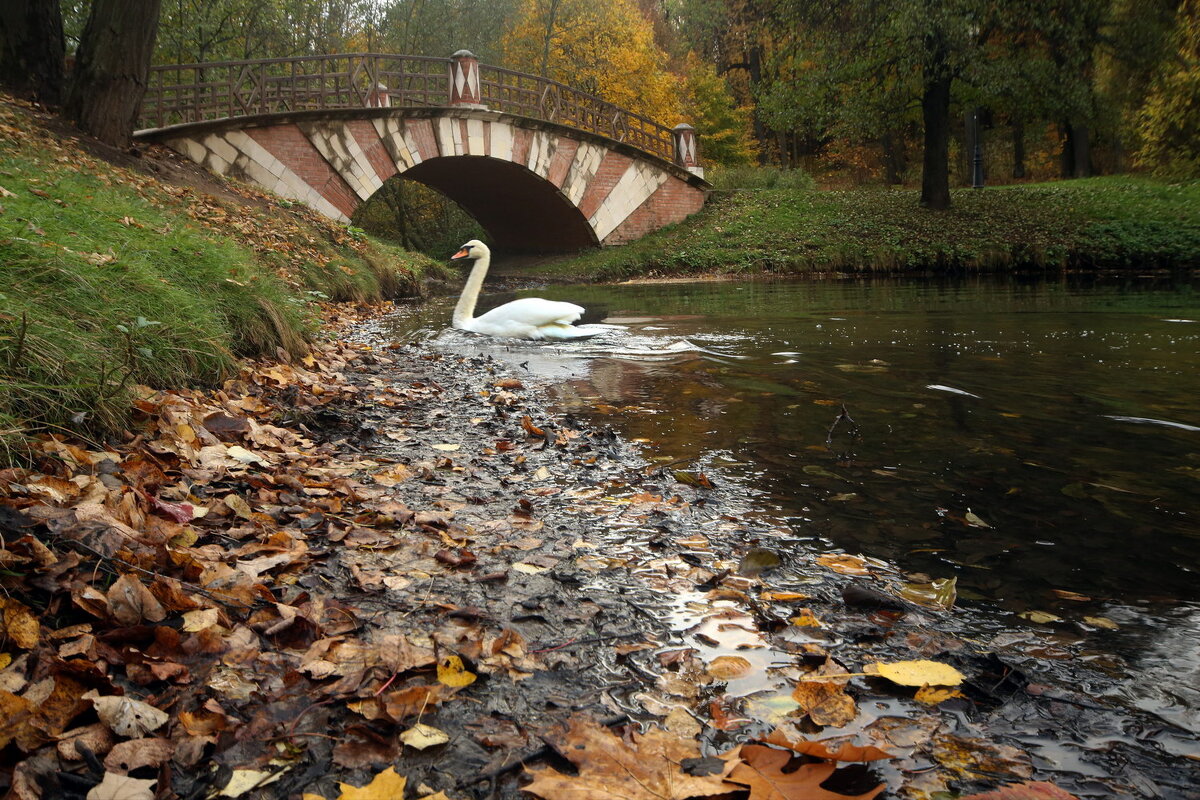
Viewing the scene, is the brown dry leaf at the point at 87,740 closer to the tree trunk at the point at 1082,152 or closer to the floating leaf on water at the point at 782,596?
the floating leaf on water at the point at 782,596

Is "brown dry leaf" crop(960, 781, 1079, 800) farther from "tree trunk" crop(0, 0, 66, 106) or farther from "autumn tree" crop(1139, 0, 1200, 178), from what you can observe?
"autumn tree" crop(1139, 0, 1200, 178)

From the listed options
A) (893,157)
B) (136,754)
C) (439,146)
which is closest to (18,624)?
(136,754)

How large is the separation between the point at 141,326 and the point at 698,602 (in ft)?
9.37

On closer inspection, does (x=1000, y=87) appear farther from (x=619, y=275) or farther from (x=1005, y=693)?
(x=1005, y=693)

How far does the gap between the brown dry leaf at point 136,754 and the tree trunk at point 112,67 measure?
1231 centimetres

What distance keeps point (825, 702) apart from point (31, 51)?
570 inches

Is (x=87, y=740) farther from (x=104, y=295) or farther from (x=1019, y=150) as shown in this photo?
(x=1019, y=150)

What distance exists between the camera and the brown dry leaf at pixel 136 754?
1.57m

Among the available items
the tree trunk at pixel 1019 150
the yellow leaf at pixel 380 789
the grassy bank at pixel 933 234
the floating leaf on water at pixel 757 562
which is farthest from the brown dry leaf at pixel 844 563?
the tree trunk at pixel 1019 150

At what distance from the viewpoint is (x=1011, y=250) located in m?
18.8

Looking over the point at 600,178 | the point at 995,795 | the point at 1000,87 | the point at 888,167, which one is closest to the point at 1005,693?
the point at 995,795

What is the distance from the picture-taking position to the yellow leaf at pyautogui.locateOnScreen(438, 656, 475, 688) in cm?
198

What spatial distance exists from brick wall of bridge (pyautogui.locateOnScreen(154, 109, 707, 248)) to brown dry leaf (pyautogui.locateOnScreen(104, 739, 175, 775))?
1902 cm

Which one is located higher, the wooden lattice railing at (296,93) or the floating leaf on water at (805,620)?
the wooden lattice railing at (296,93)
